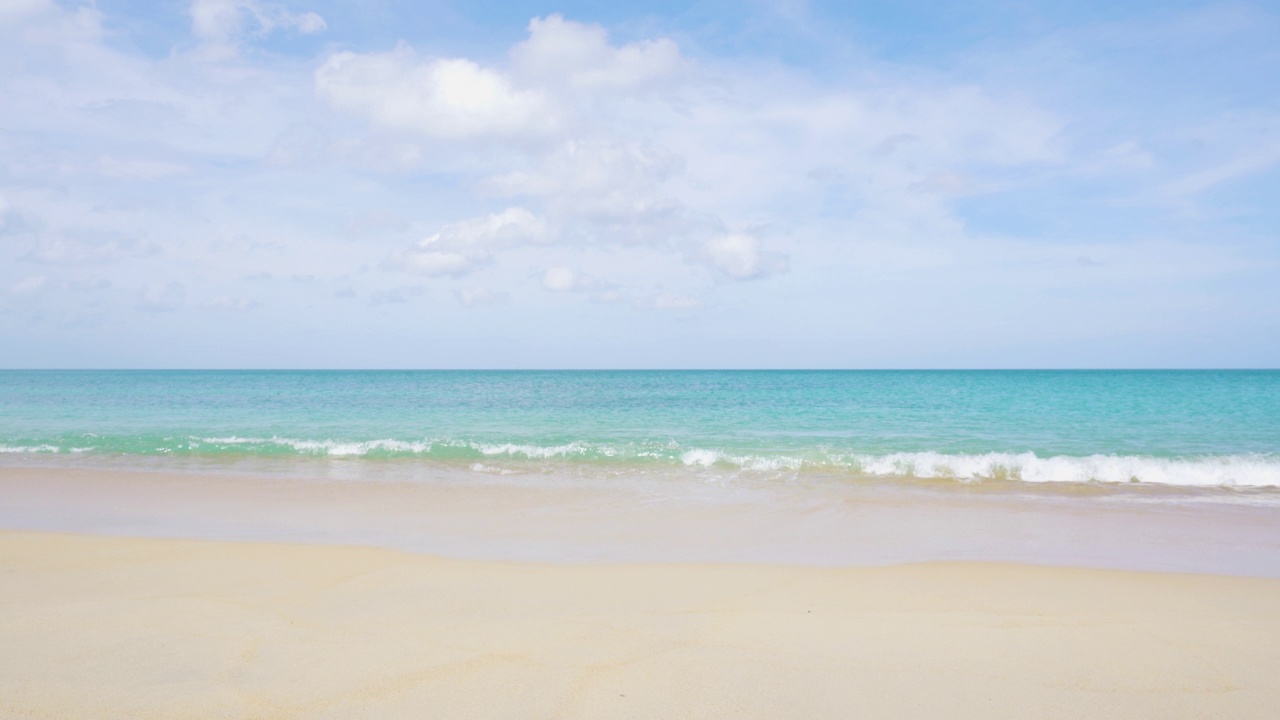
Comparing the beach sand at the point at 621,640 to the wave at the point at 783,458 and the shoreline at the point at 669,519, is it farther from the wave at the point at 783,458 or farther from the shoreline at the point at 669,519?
the wave at the point at 783,458

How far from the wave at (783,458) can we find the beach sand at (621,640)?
7562mm

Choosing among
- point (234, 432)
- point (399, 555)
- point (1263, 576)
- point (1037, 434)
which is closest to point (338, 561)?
point (399, 555)

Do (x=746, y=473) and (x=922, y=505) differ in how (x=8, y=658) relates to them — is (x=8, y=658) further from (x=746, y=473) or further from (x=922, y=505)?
(x=746, y=473)

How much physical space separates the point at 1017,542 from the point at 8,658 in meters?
9.12

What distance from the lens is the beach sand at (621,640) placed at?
386 centimetres

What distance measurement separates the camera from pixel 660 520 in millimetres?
9328

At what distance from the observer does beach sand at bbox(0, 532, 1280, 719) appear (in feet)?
12.7

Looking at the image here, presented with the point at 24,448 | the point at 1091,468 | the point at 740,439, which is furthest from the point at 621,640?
the point at 24,448

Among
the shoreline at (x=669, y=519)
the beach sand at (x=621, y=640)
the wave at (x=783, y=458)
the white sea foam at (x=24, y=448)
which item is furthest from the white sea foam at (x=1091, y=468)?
the white sea foam at (x=24, y=448)

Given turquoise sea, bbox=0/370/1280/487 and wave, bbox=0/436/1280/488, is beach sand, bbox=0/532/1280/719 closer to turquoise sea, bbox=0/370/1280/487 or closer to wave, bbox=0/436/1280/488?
wave, bbox=0/436/1280/488

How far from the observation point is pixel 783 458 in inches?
604

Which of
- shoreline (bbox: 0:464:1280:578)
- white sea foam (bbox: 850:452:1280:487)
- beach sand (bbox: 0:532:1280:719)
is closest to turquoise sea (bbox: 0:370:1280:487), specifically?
white sea foam (bbox: 850:452:1280:487)

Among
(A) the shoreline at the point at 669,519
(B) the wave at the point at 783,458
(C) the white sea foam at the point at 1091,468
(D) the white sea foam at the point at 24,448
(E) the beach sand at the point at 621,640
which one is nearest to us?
(E) the beach sand at the point at 621,640

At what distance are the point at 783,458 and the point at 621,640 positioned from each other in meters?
11.1
